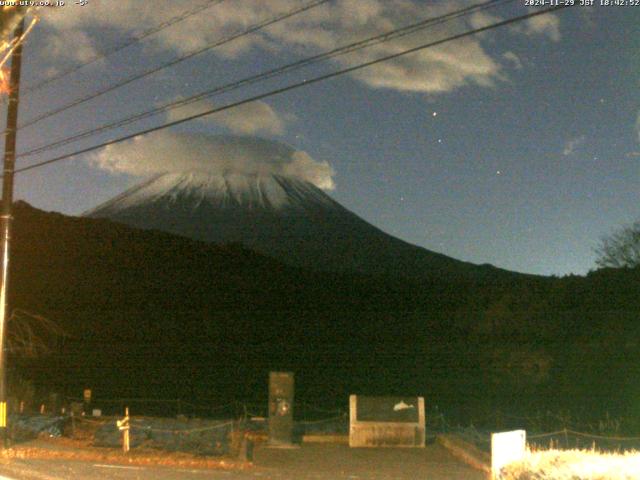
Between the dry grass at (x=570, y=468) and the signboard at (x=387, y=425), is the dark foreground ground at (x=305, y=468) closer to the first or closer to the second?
the signboard at (x=387, y=425)

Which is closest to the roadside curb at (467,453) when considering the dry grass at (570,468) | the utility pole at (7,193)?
the dry grass at (570,468)

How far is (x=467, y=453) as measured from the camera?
19766 mm

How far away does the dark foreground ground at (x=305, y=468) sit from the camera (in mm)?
14391

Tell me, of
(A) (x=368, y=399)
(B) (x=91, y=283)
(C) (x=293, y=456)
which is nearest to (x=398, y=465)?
(C) (x=293, y=456)

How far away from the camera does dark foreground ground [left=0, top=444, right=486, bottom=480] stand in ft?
47.2

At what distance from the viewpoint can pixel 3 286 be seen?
711 inches

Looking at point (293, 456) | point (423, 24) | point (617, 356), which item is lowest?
point (293, 456)

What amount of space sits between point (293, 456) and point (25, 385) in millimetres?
19562

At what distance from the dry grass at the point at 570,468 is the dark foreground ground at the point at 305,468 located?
532cm

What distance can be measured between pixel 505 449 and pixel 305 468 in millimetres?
7771

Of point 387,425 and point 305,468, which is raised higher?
point 387,425

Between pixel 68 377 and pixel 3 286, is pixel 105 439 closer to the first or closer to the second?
pixel 3 286

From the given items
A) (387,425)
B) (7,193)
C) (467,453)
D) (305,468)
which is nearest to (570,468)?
(305,468)

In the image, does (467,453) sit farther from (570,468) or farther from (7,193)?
(7,193)
